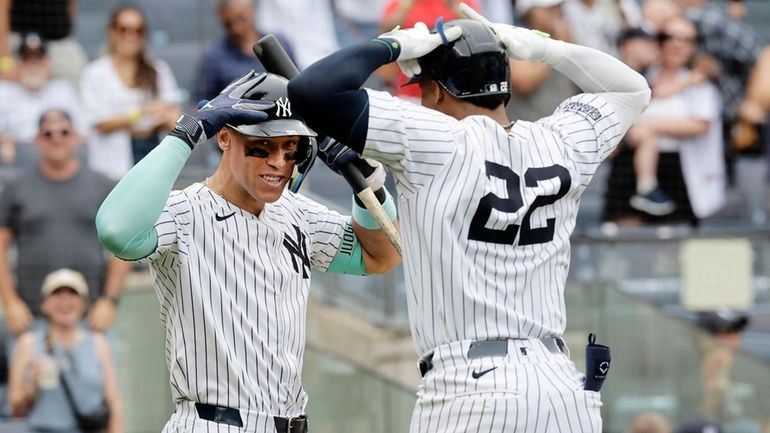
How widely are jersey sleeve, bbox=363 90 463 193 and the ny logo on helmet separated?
1.29ft

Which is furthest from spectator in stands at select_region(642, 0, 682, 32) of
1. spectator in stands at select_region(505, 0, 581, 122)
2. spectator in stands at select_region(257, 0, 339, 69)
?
spectator in stands at select_region(257, 0, 339, 69)

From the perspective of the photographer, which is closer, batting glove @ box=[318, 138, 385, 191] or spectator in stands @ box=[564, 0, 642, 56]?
batting glove @ box=[318, 138, 385, 191]

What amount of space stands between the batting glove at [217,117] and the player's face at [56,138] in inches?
142

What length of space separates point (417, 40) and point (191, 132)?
2.22ft

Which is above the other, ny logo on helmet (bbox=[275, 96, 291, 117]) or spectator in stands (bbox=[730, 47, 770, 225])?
spectator in stands (bbox=[730, 47, 770, 225])

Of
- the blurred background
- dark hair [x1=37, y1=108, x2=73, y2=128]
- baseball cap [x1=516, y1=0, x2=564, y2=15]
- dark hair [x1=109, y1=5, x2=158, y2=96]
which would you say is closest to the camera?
dark hair [x1=37, y1=108, x2=73, y2=128]

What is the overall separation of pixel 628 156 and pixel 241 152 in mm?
5175

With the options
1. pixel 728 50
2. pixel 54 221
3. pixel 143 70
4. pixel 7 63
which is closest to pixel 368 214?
pixel 54 221

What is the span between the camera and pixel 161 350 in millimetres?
7801

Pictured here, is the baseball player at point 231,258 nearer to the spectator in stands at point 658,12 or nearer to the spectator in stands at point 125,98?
the spectator in stands at point 125,98

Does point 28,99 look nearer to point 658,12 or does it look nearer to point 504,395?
point 658,12

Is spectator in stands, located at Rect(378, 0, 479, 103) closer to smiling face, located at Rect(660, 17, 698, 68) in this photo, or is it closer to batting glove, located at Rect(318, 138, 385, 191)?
smiling face, located at Rect(660, 17, 698, 68)

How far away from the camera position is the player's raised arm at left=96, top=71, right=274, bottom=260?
3904mm

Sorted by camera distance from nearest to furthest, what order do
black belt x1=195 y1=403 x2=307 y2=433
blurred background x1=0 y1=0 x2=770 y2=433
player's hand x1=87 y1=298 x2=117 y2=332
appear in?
black belt x1=195 y1=403 x2=307 y2=433, player's hand x1=87 y1=298 x2=117 y2=332, blurred background x1=0 y1=0 x2=770 y2=433
